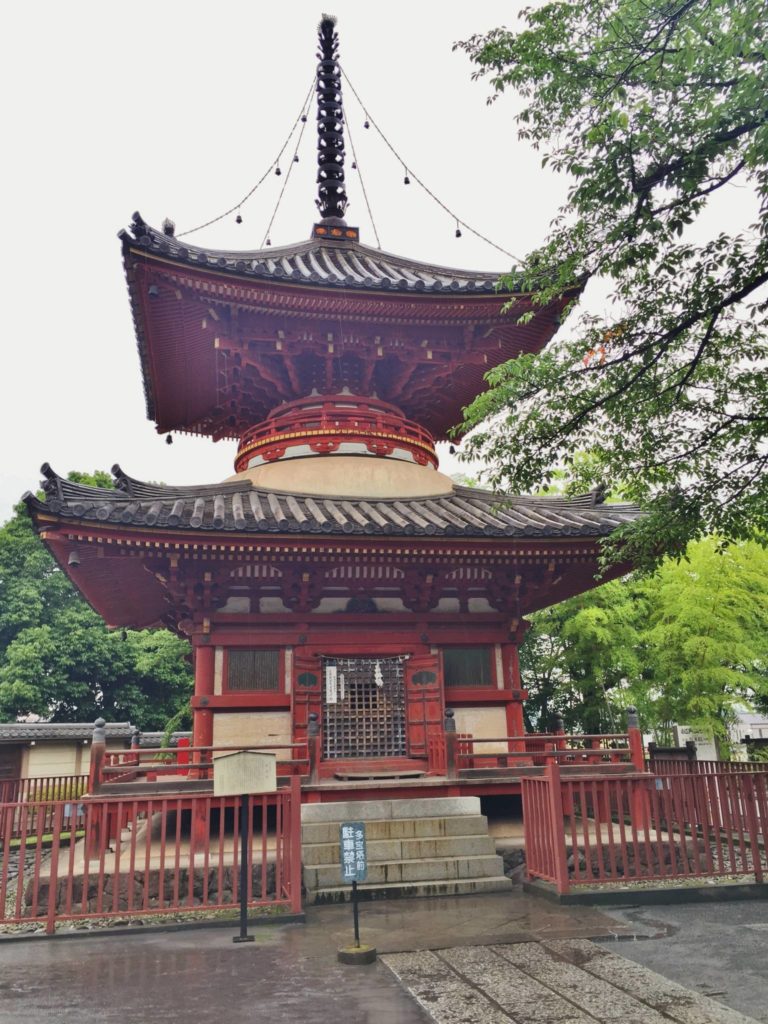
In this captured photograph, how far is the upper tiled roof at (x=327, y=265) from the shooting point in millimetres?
12414

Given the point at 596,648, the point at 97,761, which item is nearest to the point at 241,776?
the point at 97,761

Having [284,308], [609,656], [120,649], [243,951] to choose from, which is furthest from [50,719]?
[243,951]

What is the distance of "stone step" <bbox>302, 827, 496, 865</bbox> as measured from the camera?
33.6 feet

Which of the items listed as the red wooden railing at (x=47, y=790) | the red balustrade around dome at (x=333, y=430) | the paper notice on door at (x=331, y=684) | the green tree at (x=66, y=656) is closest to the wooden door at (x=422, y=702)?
the paper notice on door at (x=331, y=684)

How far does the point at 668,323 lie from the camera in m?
7.57

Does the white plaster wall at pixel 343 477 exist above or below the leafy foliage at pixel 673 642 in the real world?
above

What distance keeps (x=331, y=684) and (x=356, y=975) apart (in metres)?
6.91

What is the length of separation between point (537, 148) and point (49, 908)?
30.0ft

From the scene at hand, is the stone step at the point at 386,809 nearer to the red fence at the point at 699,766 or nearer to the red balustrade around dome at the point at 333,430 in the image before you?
the red fence at the point at 699,766

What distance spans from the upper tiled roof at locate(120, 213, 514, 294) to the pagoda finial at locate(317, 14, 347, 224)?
184 cm

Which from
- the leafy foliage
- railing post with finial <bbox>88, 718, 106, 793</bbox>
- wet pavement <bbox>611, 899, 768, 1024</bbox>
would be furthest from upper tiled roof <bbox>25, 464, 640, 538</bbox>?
the leafy foliage

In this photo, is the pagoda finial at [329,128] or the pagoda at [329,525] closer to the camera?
the pagoda at [329,525]

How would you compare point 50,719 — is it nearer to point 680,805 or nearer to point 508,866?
point 508,866

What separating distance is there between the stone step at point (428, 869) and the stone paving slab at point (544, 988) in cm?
307
